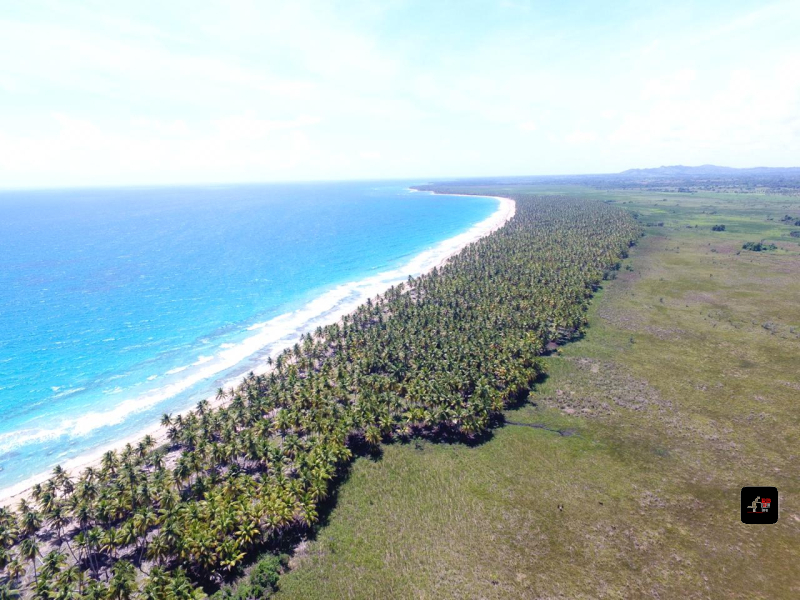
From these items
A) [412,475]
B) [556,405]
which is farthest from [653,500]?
[412,475]

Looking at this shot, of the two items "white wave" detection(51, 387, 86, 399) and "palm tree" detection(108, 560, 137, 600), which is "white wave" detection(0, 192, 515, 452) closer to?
"white wave" detection(51, 387, 86, 399)

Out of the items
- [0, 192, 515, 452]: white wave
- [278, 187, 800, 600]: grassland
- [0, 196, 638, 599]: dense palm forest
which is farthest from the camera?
[0, 192, 515, 452]: white wave

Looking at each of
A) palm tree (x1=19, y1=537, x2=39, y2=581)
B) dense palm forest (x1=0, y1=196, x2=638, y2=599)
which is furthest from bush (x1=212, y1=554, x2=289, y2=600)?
palm tree (x1=19, y1=537, x2=39, y2=581)

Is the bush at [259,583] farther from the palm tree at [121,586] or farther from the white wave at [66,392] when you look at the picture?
the white wave at [66,392]

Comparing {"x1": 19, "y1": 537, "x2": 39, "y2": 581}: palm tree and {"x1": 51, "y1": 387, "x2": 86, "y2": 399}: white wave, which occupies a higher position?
{"x1": 19, "y1": 537, "x2": 39, "y2": 581}: palm tree

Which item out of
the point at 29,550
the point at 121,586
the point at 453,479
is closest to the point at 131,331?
the point at 29,550

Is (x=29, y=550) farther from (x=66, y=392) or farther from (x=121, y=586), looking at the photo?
Answer: (x=66, y=392)

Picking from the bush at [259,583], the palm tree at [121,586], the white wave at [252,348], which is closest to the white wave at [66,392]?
the white wave at [252,348]

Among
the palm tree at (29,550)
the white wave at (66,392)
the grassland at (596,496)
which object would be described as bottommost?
the grassland at (596,496)
